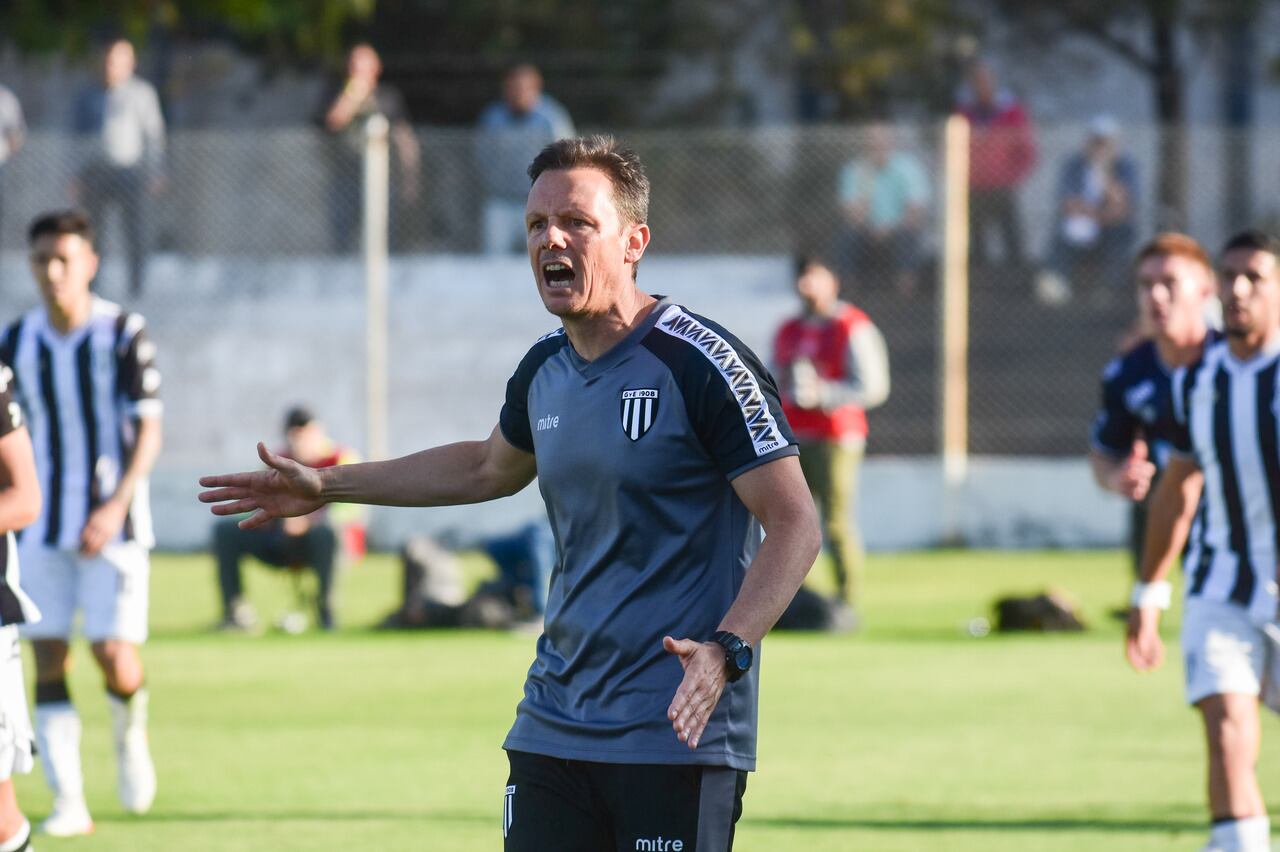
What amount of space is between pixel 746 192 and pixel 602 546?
13.7m

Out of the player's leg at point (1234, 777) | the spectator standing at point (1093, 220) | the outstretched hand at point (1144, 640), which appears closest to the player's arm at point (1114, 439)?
the outstretched hand at point (1144, 640)

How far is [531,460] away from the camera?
5086 mm

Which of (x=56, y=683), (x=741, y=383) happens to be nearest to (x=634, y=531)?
(x=741, y=383)

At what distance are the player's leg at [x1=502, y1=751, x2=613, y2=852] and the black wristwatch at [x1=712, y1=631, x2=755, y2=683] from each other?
0.49m

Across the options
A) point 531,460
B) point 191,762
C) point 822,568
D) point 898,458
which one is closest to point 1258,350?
point 531,460

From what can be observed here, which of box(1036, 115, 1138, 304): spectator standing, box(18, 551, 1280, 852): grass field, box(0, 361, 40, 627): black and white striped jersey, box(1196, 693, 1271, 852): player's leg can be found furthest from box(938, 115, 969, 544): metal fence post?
box(0, 361, 40, 627): black and white striped jersey

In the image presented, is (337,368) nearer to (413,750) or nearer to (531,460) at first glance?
(413,750)

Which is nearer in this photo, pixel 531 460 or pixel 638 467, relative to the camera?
pixel 638 467

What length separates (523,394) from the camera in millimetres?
4961

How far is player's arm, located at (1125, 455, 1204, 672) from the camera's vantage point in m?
6.97

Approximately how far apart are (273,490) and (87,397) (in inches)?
163

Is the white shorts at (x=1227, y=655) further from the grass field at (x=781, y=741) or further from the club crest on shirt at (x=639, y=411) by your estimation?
the club crest on shirt at (x=639, y=411)

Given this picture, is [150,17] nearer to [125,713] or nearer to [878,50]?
[878,50]

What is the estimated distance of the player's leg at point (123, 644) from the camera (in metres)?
8.16
